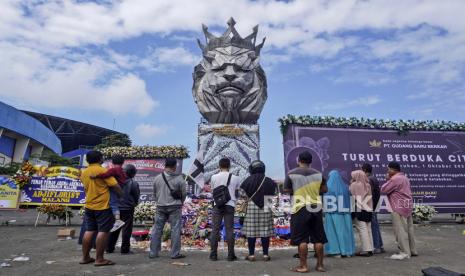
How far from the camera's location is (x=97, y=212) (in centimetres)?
493

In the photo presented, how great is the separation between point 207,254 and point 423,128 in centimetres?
916

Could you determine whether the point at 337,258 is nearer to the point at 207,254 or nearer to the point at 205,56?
the point at 207,254

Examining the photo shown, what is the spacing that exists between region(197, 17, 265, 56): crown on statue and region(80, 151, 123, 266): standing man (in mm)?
10228

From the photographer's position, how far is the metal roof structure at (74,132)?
48.4m

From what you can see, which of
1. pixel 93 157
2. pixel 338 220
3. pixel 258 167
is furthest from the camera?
pixel 338 220

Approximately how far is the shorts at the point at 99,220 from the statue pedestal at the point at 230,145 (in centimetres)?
831

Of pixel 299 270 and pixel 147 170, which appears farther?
pixel 147 170

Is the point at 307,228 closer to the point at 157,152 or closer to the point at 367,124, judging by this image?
the point at 367,124

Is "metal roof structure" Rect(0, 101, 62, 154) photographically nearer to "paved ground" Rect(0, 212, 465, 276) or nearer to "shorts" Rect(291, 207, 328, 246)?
"paved ground" Rect(0, 212, 465, 276)

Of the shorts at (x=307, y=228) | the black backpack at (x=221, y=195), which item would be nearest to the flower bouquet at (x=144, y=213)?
the black backpack at (x=221, y=195)

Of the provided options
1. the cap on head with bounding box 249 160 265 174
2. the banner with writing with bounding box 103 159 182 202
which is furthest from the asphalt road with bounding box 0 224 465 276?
the banner with writing with bounding box 103 159 182 202

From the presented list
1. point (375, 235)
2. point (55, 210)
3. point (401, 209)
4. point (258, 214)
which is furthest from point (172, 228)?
point (55, 210)

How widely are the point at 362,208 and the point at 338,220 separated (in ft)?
1.73

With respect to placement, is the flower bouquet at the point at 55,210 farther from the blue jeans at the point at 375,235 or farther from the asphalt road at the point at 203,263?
the blue jeans at the point at 375,235
